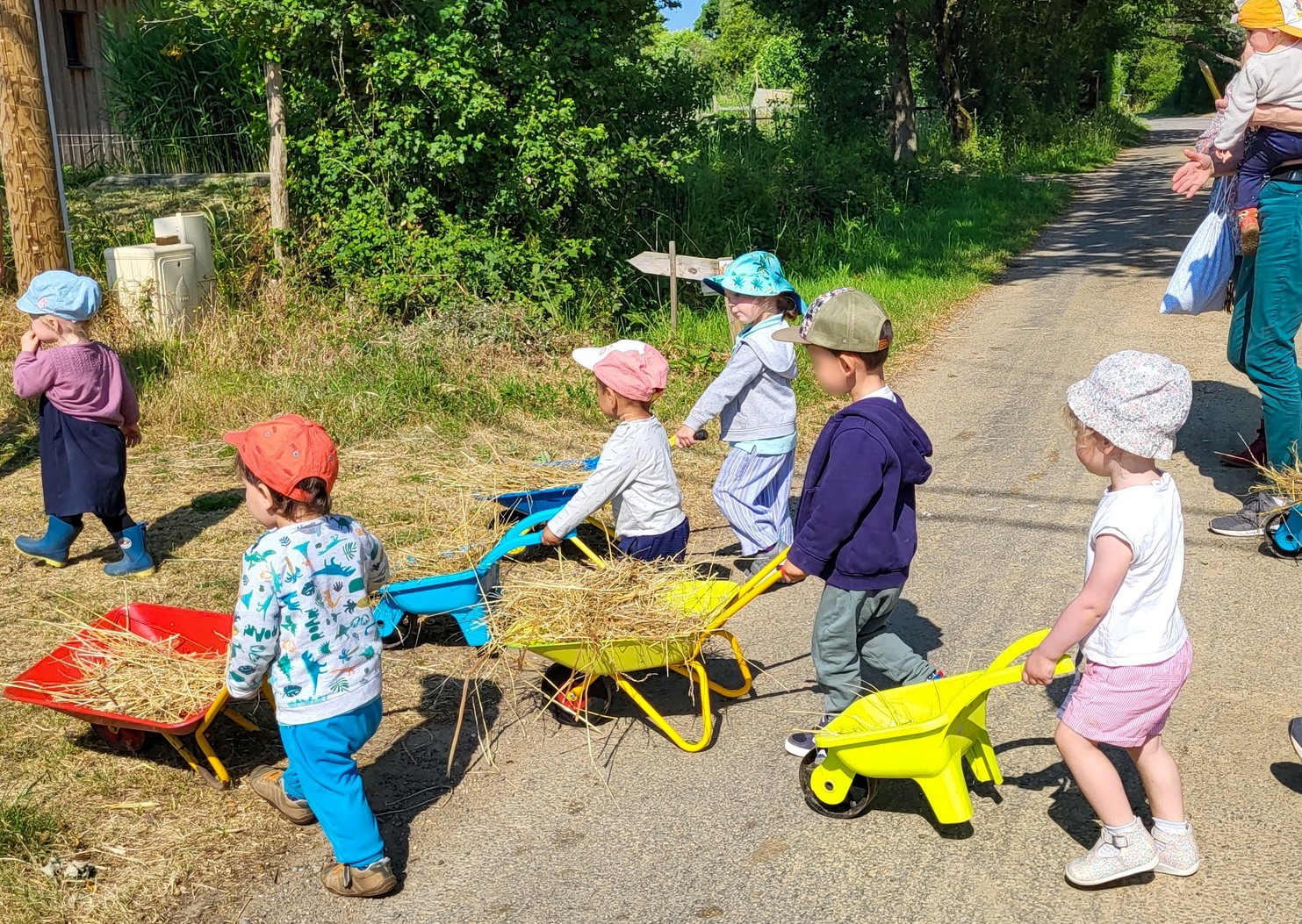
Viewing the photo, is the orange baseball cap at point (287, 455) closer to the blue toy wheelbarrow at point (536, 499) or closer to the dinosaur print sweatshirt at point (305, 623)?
the dinosaur print sweatshirt at point (305, 623)

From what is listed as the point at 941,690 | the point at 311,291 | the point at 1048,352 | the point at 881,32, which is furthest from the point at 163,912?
the point at 881,32

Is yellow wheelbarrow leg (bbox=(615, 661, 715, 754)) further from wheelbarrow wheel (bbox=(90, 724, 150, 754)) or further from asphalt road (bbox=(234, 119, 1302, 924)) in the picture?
wheelbarrow wheel (bbox=(90, 724, 150, 754))

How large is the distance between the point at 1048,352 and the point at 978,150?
14.4 meters

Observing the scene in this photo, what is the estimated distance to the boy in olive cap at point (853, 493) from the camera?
3.74m

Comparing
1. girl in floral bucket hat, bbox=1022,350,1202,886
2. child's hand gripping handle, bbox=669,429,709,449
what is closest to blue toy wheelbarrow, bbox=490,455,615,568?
child's hand gripping handle, bbox=669,429,709,449

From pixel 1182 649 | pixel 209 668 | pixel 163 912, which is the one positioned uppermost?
pixel 1182 649

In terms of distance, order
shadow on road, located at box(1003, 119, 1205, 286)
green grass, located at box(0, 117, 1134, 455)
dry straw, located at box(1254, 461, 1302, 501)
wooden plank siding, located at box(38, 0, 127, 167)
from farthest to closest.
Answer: wooden plank siding, located at box(38, 0, 127, 167)
shadow on road, located at box(1003, 119, 1205, 286)
green grass, located at box(0, 117, 1134, 455)
dry straw, located at box(1254, 461, 1302, 501)

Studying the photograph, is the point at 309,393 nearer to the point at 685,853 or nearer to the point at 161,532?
the point at 161,532

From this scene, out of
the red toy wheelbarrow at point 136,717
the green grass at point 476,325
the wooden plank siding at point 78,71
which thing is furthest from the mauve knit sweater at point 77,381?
Answer: the wooden plank siding at point 78,71

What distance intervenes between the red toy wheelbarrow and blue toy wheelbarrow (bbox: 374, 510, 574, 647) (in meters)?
0.64

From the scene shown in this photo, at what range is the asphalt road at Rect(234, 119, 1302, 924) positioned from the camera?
3.42m

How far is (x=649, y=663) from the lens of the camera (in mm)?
4066

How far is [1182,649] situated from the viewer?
331 cm

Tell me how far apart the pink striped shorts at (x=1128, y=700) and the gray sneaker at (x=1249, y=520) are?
2951mm
